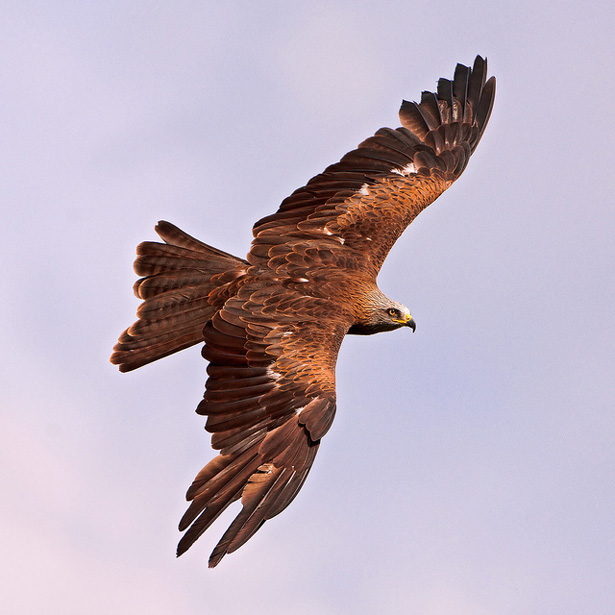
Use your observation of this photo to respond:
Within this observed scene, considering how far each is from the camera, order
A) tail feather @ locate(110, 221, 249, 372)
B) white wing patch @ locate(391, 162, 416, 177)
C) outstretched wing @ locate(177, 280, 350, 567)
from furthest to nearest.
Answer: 1. white wing patch @ locate(391, 162, 416, 177)
2. tail feather @ locate(110, 221, 249, 372)
3. outstretched wing @ locate(177, 280, 350, 567)

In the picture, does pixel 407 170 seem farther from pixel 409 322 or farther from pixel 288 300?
pixel 288 300

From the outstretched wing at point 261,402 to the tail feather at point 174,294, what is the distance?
1.85ft

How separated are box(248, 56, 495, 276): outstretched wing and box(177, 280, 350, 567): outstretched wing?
45.3 inches

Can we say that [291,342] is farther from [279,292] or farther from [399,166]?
[399,166]

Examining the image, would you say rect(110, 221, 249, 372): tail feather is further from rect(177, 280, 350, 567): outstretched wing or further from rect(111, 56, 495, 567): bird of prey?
rect(177, 280, 350, 567): outstretched wing

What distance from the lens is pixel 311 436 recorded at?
34.9ft

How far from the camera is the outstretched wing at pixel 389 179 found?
12.9 m

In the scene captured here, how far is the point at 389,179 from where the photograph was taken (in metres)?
13.8

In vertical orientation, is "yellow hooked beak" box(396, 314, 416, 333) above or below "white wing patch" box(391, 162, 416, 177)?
below

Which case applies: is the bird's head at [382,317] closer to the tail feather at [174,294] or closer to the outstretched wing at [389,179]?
the outstretched wing at [389,179]

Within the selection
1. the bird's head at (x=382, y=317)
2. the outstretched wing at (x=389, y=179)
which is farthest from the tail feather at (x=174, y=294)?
the bird's head at (x=382, y=317)

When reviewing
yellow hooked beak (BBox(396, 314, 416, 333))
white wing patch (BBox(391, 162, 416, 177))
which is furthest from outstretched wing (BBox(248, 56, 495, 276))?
yellow hooked beak (BBox(396, 314, 416, 333))

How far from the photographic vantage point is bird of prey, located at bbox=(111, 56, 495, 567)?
10477 millimetres

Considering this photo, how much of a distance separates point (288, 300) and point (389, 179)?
119 inches
